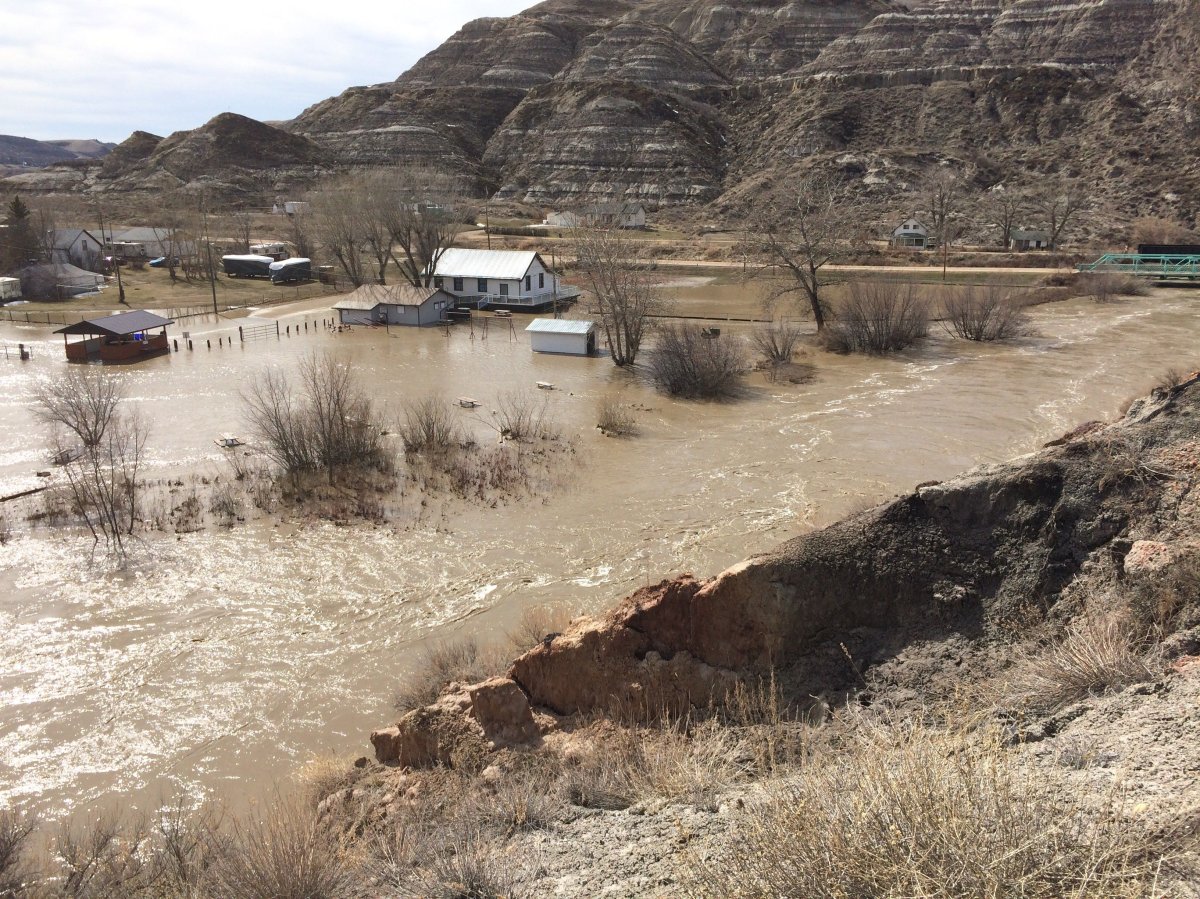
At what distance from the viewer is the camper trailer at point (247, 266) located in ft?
222

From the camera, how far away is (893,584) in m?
8.09

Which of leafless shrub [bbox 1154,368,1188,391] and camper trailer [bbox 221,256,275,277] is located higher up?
camper trailer [bbox 221,256,275,277]

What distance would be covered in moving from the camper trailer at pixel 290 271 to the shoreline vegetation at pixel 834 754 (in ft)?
202

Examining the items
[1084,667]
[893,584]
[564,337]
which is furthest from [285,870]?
[564,337]

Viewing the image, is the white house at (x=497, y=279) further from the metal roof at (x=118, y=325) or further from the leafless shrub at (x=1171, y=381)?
the leafless shrub at (x=1171, y=381)

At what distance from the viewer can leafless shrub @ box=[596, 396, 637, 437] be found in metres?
26.3

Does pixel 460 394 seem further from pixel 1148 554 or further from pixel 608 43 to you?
pixel 608 43

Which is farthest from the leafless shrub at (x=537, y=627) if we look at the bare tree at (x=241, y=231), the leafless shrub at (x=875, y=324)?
the bare tree at (x=241, y=231)

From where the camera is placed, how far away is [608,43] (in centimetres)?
13550

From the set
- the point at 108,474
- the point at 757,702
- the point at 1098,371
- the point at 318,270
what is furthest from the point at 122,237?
the point at 757,702

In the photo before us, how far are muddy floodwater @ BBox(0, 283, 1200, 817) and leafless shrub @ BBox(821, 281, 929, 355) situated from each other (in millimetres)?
2902

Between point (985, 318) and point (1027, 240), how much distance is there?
34.5 metres

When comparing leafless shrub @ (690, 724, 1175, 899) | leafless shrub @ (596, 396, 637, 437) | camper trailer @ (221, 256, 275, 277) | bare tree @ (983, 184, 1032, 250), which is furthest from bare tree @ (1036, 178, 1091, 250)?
leafless shrub @ (690, 724, 1175, 899)

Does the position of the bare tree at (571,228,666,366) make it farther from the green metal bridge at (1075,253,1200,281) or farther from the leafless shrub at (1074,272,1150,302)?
the green metal bridge at (1075,253,1200,281)
